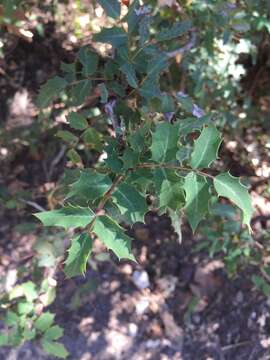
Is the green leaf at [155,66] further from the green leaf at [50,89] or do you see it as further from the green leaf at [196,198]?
the green leaf at [196,198]

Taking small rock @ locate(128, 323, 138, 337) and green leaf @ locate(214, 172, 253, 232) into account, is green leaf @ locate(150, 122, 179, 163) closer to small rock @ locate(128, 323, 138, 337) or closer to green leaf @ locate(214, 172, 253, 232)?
green leaf @ locate(214, 172, 253, 232)

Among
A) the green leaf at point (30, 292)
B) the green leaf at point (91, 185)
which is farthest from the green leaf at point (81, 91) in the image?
the green leaf at point (30, 292)

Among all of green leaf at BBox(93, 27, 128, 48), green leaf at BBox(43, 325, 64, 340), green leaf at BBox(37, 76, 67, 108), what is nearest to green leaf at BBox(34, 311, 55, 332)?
green leaf at BBox(43, 325, 64, 340)

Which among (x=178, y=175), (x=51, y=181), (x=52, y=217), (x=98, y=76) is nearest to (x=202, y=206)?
(x=178, y=175)

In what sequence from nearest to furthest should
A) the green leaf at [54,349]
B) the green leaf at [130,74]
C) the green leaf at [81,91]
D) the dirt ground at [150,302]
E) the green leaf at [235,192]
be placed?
1. the green leaf at [235,192]
2. the green leaf at [130,74]
3. the green leaf at [81,91]
4. the green leaf at [54,349]
5. the dirt ground at [150,302]

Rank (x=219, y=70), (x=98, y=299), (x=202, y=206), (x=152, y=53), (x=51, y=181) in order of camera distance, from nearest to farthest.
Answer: (x=202, y=206)
(x=152, y=53)
(x=219, y=70)
(x=98, y=299)
(x=51, y=181)

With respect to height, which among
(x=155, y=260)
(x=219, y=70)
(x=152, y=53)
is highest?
(x=152, y=53)

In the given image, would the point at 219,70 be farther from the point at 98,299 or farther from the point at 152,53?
the point at 98,299
